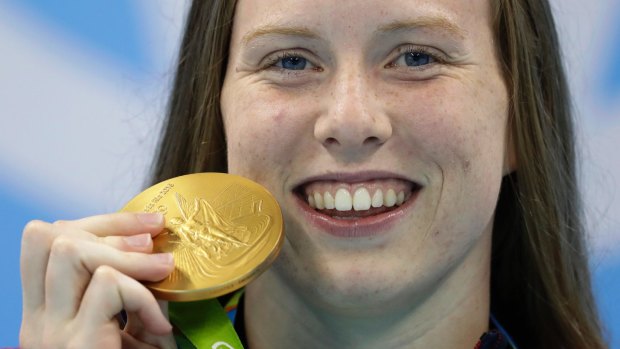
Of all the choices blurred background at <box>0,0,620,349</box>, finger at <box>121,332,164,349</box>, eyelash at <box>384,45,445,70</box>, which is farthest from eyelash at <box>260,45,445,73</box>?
blurred background at <box>0,0,620,349</box>

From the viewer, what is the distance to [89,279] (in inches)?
68.9

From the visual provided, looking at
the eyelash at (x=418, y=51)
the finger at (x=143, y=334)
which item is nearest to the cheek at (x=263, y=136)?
the eyelash at (x=418, y=51)

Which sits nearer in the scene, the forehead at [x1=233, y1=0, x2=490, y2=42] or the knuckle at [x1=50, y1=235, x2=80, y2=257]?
the knuckle at [x1=50, y1=235, x2=80, y2=257]

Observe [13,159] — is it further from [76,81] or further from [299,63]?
[299,63]

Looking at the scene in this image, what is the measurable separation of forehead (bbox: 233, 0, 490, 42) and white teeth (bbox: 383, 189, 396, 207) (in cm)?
31

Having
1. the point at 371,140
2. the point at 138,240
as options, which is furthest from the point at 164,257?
the point at 371,140

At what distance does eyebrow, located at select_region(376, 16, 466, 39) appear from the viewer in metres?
1.86

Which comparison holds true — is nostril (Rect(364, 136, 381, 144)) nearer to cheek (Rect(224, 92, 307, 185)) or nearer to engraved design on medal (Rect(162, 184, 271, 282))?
cheek (Rect(224, 92, 307, 185))

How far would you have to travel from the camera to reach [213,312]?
1896mm

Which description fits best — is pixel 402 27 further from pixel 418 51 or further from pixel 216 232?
pixel 216 232

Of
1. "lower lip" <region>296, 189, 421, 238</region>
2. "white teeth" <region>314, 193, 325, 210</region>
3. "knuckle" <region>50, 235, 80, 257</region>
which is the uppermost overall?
"white teeth" <region>314, 193, 325, 210</region>

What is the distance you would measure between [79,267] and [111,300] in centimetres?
9

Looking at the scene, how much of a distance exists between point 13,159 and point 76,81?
298mm

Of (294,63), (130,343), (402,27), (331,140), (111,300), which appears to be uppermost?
(402,27)
